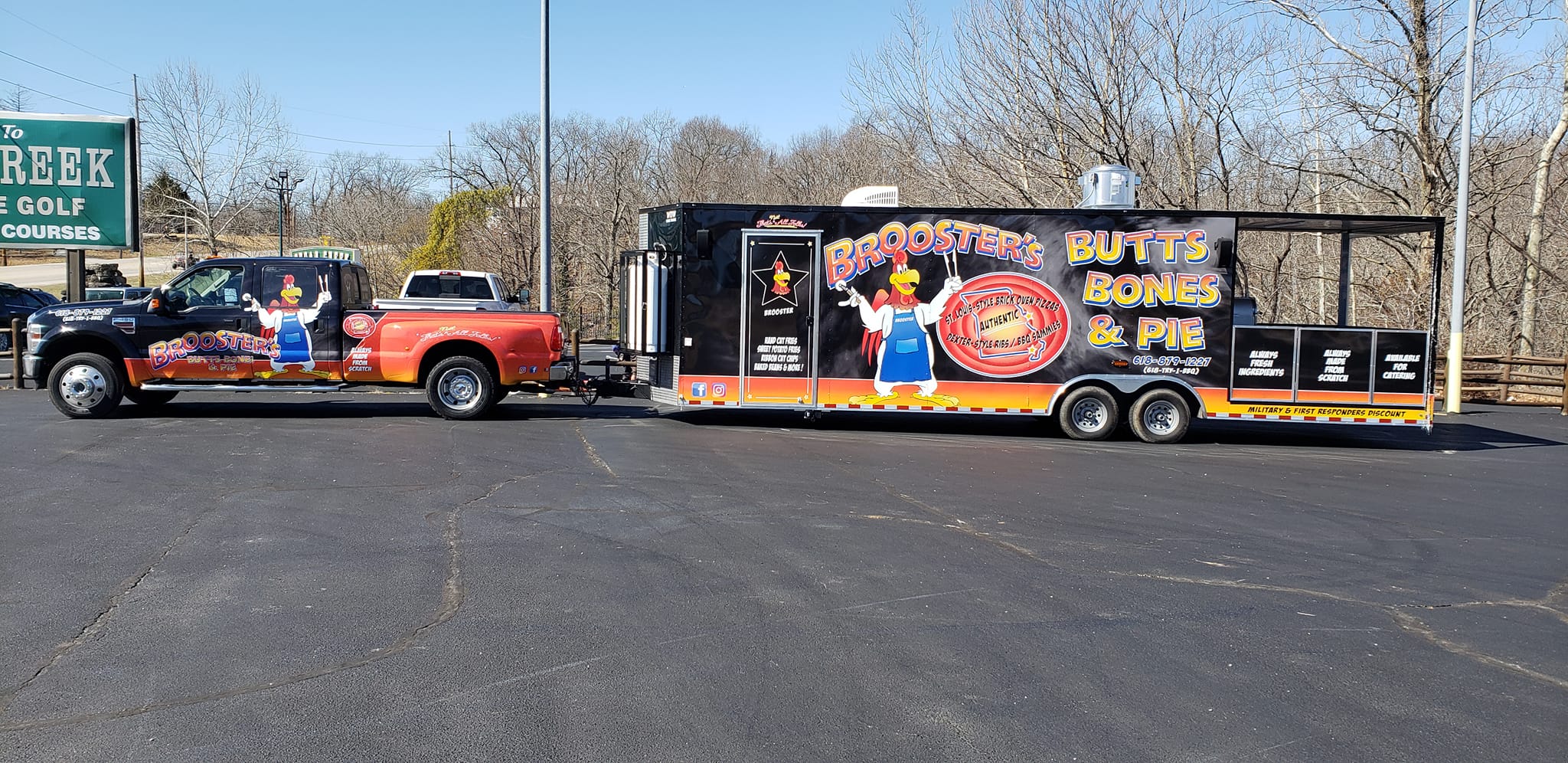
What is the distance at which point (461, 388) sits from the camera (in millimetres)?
14812

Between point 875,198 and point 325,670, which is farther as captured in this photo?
point 875,198

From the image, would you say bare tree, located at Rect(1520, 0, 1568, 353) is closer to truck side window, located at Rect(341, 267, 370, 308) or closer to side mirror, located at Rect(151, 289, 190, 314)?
truck side window, located at Rect(341, 267, 370, 308)

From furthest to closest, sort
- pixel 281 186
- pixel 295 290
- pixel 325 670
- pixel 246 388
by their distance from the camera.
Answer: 1. pixel 281 186
2. pixel 246 388
3. pixel 295 290
4. pixel 325 670

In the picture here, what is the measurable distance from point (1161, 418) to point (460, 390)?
9.17 meters

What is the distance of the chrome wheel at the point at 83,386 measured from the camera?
1413 centimetres

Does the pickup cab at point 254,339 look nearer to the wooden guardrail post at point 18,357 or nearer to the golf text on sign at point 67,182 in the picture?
the wooden guardrail post at point 18,357

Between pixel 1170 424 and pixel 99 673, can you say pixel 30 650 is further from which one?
pixel 1170 424

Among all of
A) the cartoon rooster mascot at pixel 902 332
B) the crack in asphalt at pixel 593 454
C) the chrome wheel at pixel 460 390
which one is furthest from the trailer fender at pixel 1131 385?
the chrome wheel at pixel 460 390

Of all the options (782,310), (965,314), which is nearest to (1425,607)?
(965,314)

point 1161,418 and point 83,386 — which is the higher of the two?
point 83,386

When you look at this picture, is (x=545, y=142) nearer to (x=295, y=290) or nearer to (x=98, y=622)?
(x=295, y=290)

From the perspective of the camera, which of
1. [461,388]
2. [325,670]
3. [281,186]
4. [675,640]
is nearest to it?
[325,670]

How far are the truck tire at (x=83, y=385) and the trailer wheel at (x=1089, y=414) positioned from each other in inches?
480

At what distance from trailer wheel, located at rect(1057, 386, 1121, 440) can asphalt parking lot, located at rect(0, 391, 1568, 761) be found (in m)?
2.41
